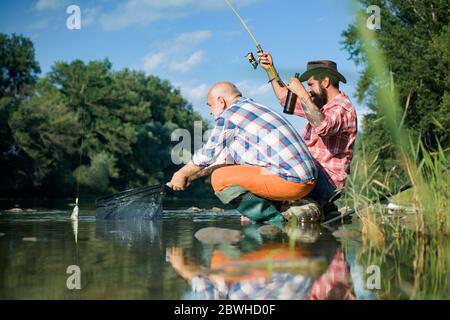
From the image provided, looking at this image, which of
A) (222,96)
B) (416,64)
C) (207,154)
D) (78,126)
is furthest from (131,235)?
(78,126)

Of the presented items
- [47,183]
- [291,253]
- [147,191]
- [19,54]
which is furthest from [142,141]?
[291,253]

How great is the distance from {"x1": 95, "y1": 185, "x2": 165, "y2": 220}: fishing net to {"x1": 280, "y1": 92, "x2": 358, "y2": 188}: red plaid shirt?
200 centimetres

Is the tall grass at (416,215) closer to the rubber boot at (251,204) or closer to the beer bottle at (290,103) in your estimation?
the rubber boot at (251,204)

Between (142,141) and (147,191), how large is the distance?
42.0 metres

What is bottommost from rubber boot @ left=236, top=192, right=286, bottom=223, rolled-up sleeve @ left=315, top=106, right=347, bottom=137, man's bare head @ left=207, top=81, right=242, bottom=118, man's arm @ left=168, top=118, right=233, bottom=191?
rubber boot @ left=236, top=192, right=286, bottom=223

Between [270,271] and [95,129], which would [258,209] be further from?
[95,129]

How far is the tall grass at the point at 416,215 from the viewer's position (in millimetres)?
2564

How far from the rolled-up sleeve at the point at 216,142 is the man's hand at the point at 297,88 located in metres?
0.60

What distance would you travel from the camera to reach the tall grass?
2564 millimetres

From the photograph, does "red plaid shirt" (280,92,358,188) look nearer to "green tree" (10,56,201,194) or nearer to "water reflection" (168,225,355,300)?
"water reflection" (168,225,355,300)

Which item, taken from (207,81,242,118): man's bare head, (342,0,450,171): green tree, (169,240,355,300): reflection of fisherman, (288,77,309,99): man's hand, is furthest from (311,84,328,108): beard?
(342,0,450,171): green tree

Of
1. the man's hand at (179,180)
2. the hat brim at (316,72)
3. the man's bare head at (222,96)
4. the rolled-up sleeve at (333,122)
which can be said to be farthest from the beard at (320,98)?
the man's hand at (179,180)

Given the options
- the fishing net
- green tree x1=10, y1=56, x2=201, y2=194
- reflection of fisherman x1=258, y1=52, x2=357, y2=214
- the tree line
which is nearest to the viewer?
reflection of fisherman x1=258, y1=52, x2=357, y2=214

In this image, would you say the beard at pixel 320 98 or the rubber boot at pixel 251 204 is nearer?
the rubber boot at pixel 251 204
